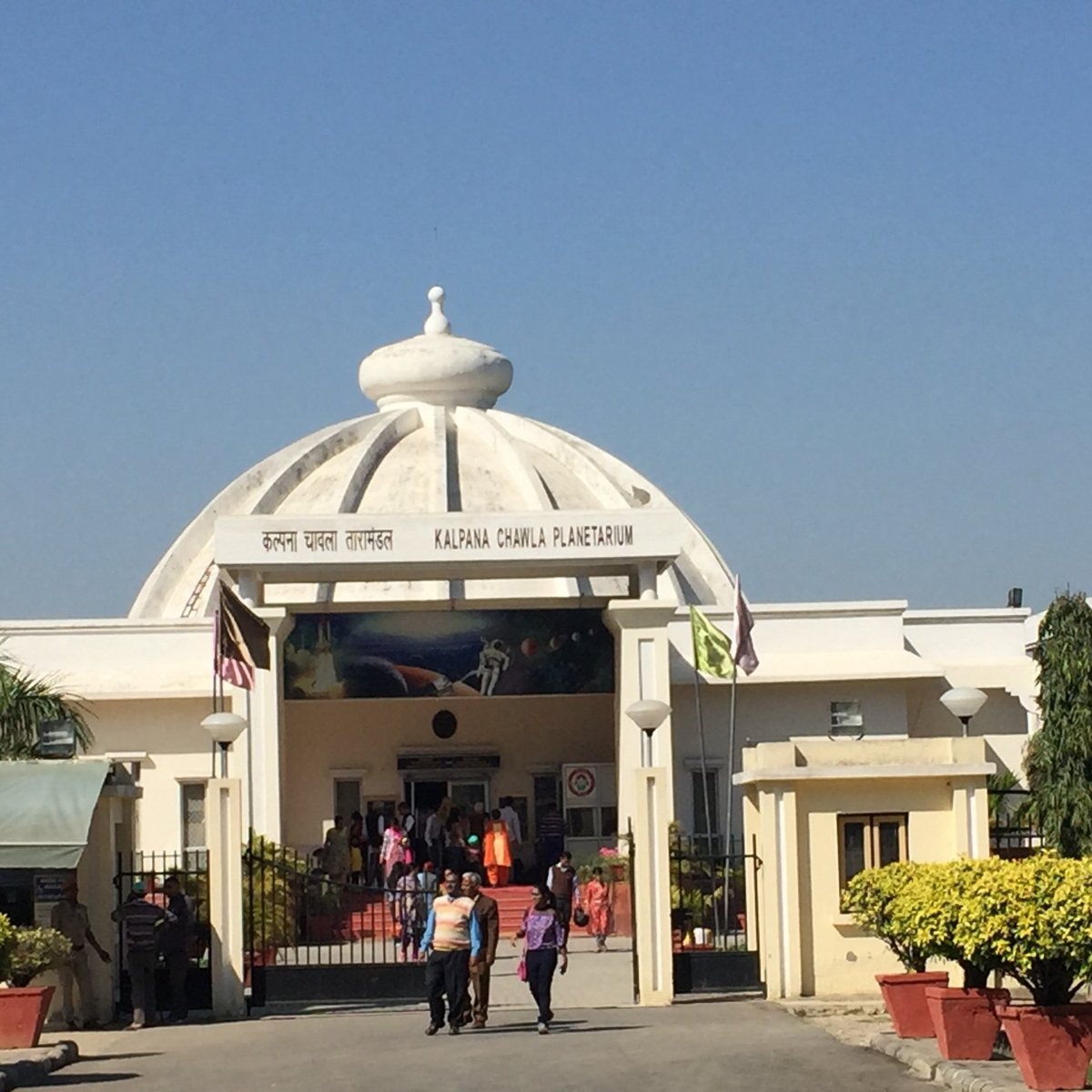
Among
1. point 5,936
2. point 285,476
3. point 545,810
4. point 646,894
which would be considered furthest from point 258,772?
point 5,936

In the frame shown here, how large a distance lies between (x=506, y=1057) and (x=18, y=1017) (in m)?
4.37

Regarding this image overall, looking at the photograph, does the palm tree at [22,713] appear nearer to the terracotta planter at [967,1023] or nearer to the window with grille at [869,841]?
the window with grille at [869,841]

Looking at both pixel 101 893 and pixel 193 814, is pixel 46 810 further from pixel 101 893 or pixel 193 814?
pixel 193 814

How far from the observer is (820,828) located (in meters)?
22.4

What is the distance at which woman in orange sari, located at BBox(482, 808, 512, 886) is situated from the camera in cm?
3294

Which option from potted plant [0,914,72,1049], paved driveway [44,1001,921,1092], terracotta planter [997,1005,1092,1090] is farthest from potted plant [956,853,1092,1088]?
potted plant [0,914,72,1049]

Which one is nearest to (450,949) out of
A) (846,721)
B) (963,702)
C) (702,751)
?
(963,702)

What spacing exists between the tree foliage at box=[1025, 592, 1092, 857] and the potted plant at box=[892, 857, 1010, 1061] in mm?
12041

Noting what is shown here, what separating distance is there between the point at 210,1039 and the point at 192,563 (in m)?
23.2

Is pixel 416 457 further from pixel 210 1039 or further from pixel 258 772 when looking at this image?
pixel 210 1039

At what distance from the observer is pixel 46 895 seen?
2152 cm

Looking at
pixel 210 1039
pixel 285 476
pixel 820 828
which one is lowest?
pixel 210 1039

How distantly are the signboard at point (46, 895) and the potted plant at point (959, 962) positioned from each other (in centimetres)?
874

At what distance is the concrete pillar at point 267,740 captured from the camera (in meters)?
32.9
